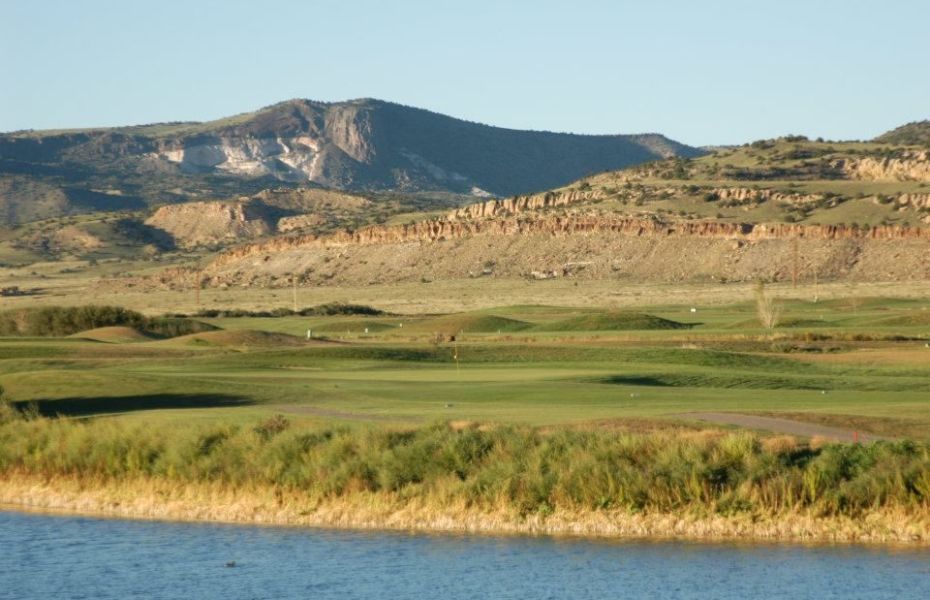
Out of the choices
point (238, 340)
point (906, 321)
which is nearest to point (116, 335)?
point (238, 340)

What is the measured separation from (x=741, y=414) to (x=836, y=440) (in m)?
4.27

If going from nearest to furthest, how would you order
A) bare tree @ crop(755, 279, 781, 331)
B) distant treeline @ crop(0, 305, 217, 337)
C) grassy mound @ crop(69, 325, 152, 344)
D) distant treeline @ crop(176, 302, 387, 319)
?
grassy mound @ crop(69, 325, 152, 344), bare tree @ crop(755, 279, 781, 331), distant treeline @ crop(0, 305, 217, 337), distant treeline @ crop(176, 302, 387, 319)

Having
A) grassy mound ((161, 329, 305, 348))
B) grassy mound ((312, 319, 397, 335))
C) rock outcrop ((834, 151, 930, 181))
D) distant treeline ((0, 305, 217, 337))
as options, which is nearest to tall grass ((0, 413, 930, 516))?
grassy mound ((161, 329, 305, 348))

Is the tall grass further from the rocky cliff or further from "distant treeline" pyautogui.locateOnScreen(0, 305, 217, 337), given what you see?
the rocky cliff

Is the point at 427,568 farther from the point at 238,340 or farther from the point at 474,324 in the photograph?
the point at 474,324

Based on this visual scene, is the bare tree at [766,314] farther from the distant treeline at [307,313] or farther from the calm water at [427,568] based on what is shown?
the calm water at [427,568]

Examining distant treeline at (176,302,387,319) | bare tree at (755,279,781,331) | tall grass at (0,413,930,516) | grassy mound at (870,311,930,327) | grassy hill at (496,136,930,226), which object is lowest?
distant treeline at (176,302,387,319)

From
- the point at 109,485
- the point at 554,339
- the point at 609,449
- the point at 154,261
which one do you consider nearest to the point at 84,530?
the point at 109,485

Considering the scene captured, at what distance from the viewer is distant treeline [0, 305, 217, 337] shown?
81019mm

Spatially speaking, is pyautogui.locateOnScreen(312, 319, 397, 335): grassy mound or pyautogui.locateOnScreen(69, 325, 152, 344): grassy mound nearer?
pyautogui.locateOnScreen(69, 325, 152, 344): grassy mound

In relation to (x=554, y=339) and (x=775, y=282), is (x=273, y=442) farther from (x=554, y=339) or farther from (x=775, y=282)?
(x=775, y=282)

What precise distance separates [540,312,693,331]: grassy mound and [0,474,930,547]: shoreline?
4951 cm

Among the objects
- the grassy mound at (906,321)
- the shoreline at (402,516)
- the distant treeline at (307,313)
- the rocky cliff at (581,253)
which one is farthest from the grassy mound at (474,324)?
the shoreline at (402,516)

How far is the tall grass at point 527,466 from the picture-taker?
2789cm
